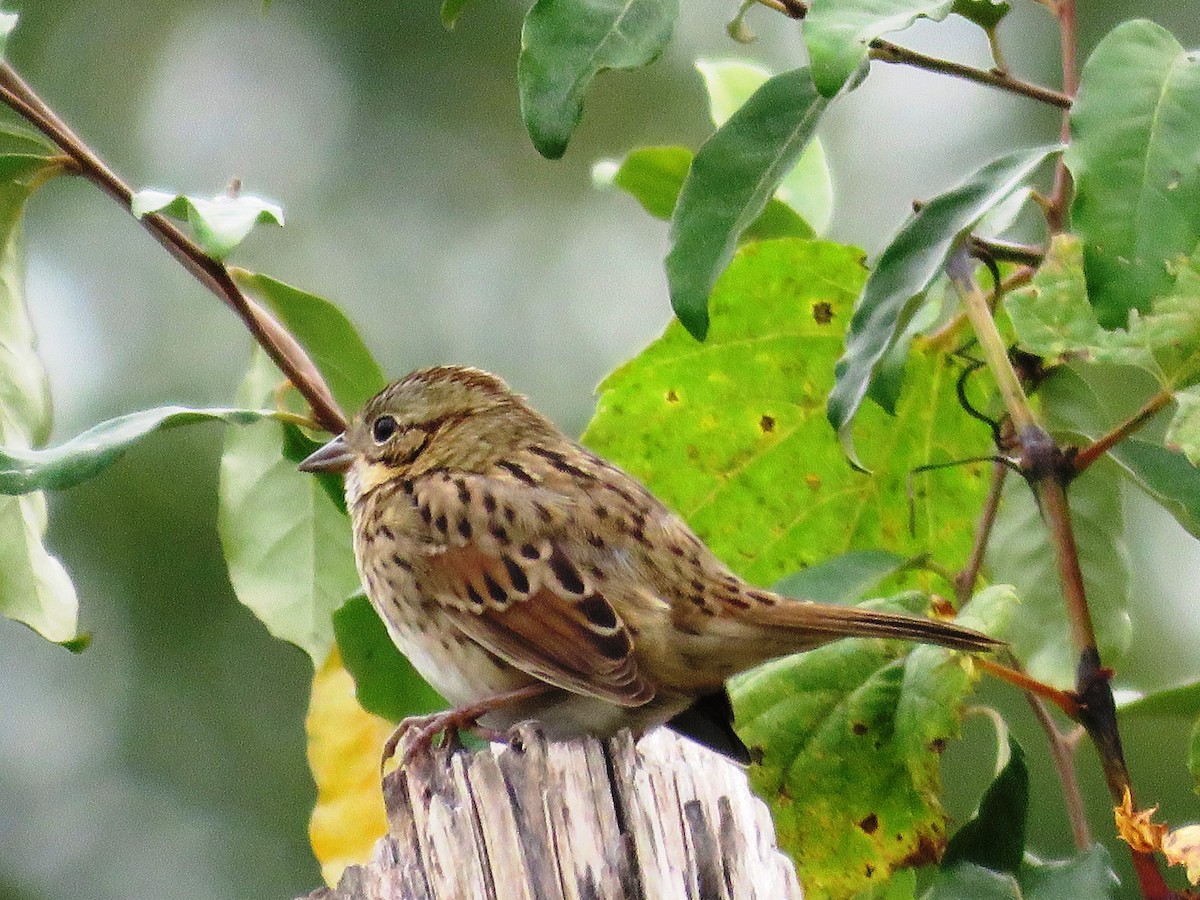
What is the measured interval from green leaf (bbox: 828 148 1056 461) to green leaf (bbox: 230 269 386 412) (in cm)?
92

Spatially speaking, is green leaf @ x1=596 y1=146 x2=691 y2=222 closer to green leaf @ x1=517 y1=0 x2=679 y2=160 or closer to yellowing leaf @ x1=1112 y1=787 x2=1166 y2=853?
green leaf @ x1=517 y1=0 x2=679 y2=160

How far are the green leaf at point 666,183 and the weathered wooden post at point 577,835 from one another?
112 cm

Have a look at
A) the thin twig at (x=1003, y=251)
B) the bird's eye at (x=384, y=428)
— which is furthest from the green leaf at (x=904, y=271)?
the bird's eye at (x=384, y=428)

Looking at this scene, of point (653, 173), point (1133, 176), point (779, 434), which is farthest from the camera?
point (653, 173)

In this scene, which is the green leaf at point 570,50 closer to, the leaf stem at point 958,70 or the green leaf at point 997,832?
the leaf stem at point 958,70

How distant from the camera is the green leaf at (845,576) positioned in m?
2.53

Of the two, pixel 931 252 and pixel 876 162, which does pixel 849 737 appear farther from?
pixel 876 162

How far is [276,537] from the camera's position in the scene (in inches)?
113

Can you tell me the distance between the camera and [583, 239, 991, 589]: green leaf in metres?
2.75

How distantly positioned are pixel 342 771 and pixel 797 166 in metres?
1.33

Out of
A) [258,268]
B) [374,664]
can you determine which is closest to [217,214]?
[374,664]

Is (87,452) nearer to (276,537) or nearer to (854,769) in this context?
(276,537)

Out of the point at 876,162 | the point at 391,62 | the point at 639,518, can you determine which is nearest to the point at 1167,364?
the point at 639,518

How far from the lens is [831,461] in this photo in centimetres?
282
